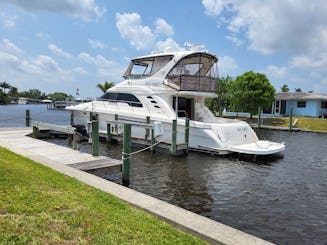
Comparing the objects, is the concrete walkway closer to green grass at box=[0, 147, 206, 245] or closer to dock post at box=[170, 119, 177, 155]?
green grass at box=[0, 147, 206, 245]

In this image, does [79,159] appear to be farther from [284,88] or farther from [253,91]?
[284,88]

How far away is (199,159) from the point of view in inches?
465

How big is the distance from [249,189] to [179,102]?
328 inches

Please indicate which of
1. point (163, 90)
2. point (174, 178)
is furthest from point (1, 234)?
point (163, 90)

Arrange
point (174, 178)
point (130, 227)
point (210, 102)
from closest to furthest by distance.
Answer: point (130, 227)
point (174, 178)
point (210, 102)

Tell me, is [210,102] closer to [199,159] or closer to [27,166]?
[199,159]

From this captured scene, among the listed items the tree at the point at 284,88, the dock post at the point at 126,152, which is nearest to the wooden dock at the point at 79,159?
the dock post at the point at 126,152

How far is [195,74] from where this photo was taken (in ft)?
49.1

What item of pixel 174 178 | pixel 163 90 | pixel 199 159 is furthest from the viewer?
pixel 163 90

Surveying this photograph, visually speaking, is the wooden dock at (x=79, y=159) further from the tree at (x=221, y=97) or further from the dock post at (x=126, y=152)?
the tree at (x=221, y=97)

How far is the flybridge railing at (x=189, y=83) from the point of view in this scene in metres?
14.1

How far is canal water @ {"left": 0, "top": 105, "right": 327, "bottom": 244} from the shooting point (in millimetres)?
5707

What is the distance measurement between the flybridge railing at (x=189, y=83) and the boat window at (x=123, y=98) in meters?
1.94

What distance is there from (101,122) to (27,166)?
10.3 meters
